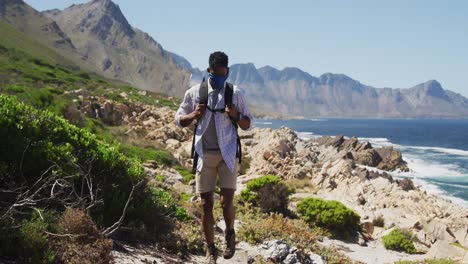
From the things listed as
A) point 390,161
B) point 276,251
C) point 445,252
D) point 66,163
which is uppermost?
point 66,163

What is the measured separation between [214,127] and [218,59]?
902 mm

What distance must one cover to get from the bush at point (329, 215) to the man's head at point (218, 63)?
8.77 metres

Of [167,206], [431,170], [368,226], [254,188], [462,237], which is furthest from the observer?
[431,170]

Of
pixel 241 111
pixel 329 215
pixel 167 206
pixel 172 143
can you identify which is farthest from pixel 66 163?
pixel 172 143

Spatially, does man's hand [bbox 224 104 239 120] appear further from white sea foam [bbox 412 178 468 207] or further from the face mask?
white sea foam [bbox 412 178 468 207]

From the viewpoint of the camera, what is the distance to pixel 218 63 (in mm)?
6082

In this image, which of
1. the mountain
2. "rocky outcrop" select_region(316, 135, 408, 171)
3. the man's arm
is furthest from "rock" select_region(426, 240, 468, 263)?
the mountain

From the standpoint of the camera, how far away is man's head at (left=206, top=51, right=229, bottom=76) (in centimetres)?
608

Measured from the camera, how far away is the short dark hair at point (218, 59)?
6.08 m

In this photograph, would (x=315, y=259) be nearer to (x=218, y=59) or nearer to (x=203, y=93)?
(x=203, y=93)

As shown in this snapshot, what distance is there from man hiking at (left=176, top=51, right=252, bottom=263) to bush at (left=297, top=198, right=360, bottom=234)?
810cm

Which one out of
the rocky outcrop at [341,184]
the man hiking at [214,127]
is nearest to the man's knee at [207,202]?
the man hiking at [214,127]

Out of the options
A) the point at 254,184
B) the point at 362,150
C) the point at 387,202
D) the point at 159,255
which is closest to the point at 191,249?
the point at 159,255

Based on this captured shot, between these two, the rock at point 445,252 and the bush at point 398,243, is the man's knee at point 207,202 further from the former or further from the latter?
the bush at point 398,243
